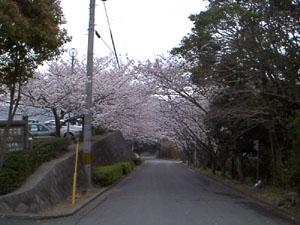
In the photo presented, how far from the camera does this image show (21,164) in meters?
16.2

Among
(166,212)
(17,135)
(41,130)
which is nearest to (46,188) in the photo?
(17,135)

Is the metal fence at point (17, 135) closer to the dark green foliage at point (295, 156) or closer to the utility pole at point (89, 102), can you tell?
the utility pole at point (89, 102)

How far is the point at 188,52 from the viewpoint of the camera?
24.8m

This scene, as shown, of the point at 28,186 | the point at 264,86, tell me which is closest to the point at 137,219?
the point at 28,186

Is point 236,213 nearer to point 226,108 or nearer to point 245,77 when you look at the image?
point 245,77

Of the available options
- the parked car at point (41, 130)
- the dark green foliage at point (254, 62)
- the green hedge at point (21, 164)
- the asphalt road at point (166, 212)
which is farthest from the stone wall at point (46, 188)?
the parked car at point (41, 130)

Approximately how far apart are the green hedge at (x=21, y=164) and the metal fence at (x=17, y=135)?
1.45ft

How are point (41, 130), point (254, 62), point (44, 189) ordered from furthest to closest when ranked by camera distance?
point (41, 130) → point (254, 62) → point (44, 189)

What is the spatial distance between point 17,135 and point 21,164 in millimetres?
2399

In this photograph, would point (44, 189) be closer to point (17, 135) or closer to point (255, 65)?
point (17, 135)

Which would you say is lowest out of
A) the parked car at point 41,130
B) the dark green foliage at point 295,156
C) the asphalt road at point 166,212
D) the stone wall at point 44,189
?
the asphalt road at point 166,212

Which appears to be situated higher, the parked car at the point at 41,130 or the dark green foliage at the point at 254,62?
the dark green foliage at the point at 254,62

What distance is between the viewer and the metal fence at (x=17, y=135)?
1781 cm

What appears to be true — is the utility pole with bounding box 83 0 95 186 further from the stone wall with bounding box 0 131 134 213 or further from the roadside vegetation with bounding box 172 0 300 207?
the roadside vegetation with bounding box 172 0 300 207
